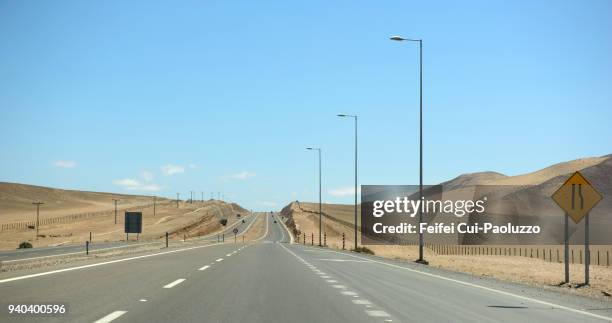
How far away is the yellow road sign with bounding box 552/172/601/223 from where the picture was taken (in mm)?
22609

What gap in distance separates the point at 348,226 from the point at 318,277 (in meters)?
142

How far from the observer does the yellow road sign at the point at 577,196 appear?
74.2ft

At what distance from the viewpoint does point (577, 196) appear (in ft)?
74.7

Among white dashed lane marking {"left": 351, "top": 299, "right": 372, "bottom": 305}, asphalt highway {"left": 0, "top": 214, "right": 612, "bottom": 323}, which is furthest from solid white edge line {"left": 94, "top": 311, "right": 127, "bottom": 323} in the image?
white dashed lane marking {"left": 351, "top": 299, "right": 372, "bottom": 305}

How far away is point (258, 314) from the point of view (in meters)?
11.5

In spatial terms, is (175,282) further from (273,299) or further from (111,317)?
(111,317)

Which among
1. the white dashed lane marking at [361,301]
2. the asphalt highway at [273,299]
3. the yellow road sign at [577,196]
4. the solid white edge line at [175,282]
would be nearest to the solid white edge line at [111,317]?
the asphalt highway at [273,299]

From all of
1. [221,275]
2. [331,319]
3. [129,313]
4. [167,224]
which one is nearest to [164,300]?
[129,313]

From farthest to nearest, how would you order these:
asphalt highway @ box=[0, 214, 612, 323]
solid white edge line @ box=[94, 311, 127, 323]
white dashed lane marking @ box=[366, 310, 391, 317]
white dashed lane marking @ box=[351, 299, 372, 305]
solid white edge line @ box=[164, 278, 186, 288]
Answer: solid white edge line @ box=[164, 278, 186, 288] → white dashed lane marking @ box=[351, 299, 372, 305] → white dashed lane marking @ box=[366, 310, 391, 317] → asphalt highway @ box=[0, 214, 612, 323] → solid white edge line @ box=[94, 311, 127, 323]

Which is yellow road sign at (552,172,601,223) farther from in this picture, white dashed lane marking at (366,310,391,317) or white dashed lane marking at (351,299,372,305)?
white dashed lane marking at (366,310,391,317)

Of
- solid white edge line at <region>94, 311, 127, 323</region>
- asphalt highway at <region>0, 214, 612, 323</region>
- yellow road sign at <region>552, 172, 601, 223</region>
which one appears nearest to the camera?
solid white edge line at <region>94, 311, 127, 323</region>

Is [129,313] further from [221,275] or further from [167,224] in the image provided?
[167,224]

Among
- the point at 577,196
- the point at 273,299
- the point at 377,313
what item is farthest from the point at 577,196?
the point at 377,313

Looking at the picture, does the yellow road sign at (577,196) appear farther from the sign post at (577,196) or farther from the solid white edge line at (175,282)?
the solid white edge line at (175,282)
